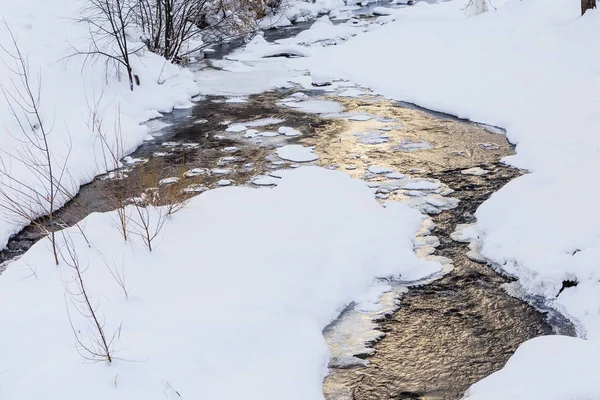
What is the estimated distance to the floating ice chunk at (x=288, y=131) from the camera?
11500 millimetres

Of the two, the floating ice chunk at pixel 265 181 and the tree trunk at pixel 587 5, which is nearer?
the floating ice chunk at pixel 265 181

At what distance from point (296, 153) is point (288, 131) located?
1413mm

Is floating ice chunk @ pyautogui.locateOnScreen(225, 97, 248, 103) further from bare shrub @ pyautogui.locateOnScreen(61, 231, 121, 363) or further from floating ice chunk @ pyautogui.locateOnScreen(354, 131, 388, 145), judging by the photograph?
bare shrub @ pyautogui.locateOnScreen(61, 231, 121, 363)

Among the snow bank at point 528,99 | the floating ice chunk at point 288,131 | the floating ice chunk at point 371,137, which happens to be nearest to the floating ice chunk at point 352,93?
the snow bank at point 528,99

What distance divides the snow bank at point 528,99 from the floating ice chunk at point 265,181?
2.88 metres

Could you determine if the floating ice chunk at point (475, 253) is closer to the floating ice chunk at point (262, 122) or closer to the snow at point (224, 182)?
the snow at point (224, 182)

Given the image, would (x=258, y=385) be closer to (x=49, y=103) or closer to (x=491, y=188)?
(x=491, y=188)

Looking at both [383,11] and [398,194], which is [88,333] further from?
[383,11]

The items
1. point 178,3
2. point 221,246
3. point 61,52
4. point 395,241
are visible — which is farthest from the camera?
point 178,3

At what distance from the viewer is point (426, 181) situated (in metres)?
9.00

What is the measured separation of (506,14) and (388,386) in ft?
45.3

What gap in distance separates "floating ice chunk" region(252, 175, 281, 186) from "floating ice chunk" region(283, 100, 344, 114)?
4097 millimetres

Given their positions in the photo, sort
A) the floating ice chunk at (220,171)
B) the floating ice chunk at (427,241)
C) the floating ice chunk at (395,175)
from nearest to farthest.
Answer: the floating ice chunk at (427,241) → the floating ice chunk at (395,175) → the floating ice chunk at (220,171)

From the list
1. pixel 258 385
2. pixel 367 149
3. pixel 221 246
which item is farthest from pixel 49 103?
pixel 258 385
